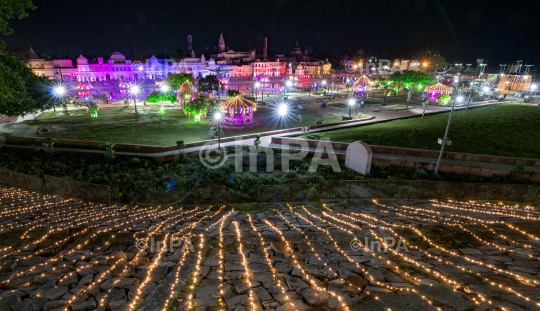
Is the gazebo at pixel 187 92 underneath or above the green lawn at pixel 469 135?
above

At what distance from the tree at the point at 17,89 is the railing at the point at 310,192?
3624mm

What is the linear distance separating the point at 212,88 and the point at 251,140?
916 inches

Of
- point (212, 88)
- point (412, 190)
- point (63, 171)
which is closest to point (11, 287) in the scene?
point (412, 190)

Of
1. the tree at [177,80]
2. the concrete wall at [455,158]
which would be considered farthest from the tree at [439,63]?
the concrete wall at [455,158]

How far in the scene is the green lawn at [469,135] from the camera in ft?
66.5

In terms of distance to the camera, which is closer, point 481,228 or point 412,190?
point 481,228

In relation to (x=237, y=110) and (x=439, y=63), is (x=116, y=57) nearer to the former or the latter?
(x=237, y=110)

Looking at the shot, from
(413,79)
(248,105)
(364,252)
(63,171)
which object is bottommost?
(63,171)

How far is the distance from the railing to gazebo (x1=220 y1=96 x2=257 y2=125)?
51.3 feet

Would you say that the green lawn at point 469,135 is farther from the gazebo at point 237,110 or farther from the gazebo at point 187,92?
the gazebo at point 187,92

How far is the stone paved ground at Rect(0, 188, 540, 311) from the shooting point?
512cm

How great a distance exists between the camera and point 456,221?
8.71 metres

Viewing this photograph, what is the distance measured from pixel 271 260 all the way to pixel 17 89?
15989 mm

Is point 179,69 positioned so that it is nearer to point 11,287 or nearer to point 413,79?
point 413,79
